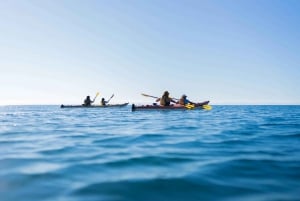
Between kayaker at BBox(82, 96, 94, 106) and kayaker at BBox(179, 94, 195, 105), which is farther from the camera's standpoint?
kayaker at BBox(82, 96, 94, 106)

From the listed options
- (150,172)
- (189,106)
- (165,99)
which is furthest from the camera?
(189,106)

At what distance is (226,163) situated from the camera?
6.99 meters

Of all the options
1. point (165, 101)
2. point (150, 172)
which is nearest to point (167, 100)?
point (165, 101)

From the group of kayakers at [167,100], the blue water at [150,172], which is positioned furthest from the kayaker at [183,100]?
the blue water at [150,172]

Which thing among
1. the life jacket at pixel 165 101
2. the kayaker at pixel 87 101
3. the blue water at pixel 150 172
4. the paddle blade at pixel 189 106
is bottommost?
the blue water at pixel 150 172

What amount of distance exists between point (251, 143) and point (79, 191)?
7.11 meters

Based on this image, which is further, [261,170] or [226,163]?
[226,163]

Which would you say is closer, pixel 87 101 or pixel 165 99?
pixel 165 99

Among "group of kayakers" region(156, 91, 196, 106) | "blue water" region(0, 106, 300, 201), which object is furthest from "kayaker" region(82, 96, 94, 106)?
"blue water" region(0, 106, 300, 201)

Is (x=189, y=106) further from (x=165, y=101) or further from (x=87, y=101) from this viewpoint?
(x=87, y=101)

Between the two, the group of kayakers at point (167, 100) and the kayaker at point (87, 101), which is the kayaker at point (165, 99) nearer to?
the group of kayakers at point (167, 100)

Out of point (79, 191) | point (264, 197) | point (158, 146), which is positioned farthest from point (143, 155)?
point (264, 197)

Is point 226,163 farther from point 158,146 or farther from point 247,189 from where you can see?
point 158,146

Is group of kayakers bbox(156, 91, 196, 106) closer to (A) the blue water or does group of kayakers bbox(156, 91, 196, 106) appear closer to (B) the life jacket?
(B) the life jacket
